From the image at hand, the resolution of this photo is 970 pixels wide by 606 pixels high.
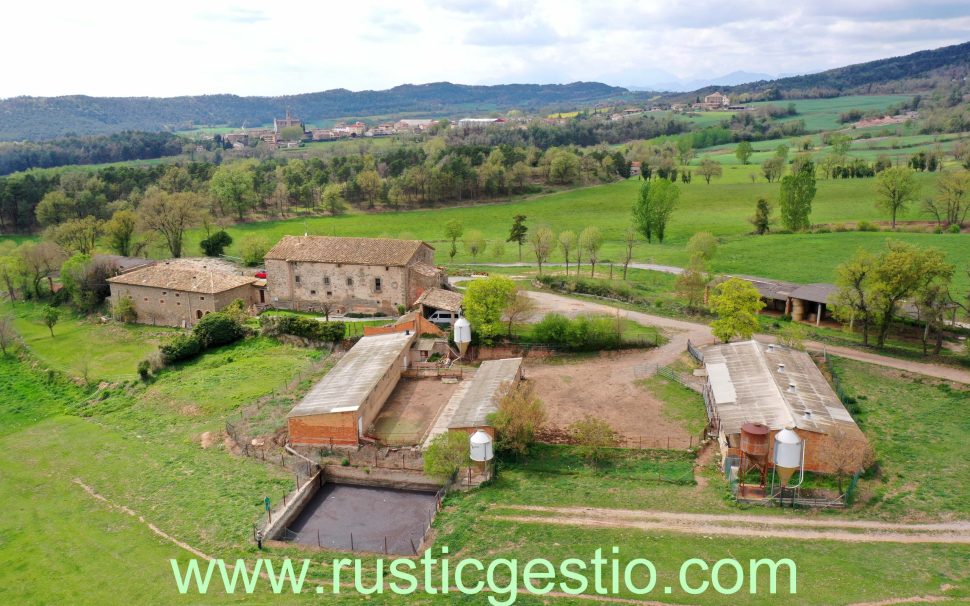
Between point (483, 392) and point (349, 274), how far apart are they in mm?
21674

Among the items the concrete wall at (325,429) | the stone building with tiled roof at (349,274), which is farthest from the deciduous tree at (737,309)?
the concrete wall at (325,429)

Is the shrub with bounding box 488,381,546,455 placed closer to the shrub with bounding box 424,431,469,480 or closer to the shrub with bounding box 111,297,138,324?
the shrub with bounding box 424,431,469,480

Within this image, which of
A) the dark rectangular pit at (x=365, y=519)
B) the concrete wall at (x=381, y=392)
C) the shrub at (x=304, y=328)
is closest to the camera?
the dark rectangular pit at (x=365, y=519)

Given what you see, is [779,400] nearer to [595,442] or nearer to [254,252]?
[595,442]

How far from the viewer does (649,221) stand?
78875 millimetres

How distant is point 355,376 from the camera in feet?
124

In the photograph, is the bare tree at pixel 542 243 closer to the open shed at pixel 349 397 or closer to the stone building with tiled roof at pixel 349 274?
the stone building with tiled roof at pixel 349 274

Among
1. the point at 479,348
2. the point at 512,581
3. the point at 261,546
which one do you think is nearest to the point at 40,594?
the point at 261,546

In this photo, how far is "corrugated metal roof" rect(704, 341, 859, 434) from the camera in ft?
97.1

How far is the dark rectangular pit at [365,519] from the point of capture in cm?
2600

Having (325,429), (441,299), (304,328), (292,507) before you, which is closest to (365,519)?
(292,507)

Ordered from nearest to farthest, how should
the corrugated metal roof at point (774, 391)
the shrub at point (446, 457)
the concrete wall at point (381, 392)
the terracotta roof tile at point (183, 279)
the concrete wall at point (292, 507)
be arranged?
the concrete wall at point (292, 507) → the shrub at point (446, 457) → the corrugated metal roof at point (774, 391) → the concrete wall at point (381, 392) → the terracotta roof tile at point (183, 279)

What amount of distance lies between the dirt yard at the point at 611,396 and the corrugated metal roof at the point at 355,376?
8464mm

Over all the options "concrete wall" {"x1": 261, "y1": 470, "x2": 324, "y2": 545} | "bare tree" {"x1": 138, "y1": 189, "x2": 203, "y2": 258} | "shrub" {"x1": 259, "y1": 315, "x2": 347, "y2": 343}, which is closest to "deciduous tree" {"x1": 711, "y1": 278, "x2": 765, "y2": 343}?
"shrub" {"x1": 259, "y1": 315, "x2": 347, "y2": 343}
